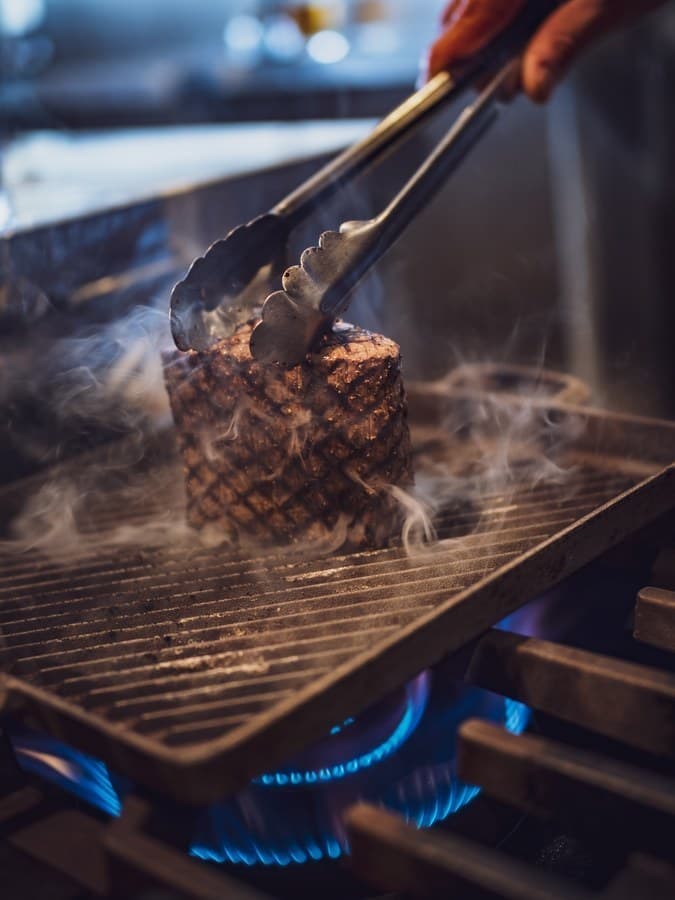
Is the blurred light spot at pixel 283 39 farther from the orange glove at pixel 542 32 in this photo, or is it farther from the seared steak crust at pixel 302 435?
the seared steak crust at pixel 302 435

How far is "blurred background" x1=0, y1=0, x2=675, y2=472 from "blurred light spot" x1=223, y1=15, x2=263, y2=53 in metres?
0.87

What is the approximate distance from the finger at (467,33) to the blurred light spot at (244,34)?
3.55 meters

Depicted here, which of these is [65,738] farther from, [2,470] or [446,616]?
[2,470]

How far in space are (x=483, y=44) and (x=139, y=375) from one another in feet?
4.22

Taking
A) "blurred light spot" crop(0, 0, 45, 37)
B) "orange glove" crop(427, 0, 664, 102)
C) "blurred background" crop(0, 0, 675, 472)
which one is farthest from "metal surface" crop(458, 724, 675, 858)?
"blurred light spot" crop(0, 0, 45, 37)

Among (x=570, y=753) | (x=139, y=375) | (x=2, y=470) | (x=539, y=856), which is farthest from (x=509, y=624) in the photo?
(x=2, y=470)

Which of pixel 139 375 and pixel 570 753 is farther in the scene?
pixel 139 375

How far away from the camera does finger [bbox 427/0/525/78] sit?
2.39 m

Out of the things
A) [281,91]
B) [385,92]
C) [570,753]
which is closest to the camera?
[570,753]

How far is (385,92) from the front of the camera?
389 cm

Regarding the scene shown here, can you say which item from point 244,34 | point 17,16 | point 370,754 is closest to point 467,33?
point 370,754

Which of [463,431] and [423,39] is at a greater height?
[423,39]

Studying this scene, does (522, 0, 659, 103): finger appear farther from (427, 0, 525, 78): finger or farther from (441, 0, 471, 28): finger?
(441, 0, 471, 28): finger

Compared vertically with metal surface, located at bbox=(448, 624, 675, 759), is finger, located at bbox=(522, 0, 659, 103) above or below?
above
